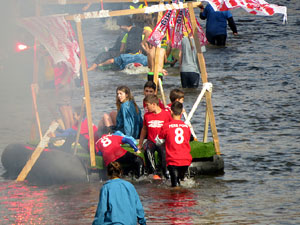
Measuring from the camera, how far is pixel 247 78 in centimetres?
2114

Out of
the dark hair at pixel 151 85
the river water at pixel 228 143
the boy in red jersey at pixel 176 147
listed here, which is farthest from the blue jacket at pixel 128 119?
the boy in red jersey at pixel 176 147

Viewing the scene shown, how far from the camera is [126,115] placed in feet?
39.7

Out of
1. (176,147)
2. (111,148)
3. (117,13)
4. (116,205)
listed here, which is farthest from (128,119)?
(116,205)

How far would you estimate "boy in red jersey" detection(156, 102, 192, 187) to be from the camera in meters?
10.9

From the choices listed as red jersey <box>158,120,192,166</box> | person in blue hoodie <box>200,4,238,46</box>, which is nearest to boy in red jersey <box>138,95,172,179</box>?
red jersey <box>158,120,192,166</box>

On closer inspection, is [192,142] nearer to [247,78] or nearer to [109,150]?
[109,150]

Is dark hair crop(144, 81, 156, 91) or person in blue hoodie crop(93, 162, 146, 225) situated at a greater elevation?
dark hair crop(144, 81, 156, 91)

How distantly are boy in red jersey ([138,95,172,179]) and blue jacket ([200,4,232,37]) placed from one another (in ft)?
46.9

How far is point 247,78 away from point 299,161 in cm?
871

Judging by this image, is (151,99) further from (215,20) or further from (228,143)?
(215,20)

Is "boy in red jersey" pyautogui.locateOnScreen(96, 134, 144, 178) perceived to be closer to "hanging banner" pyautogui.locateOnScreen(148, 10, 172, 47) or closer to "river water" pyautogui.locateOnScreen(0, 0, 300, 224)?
"river water" pyautogui.locateOnScreen(0, 0, 300, 224)

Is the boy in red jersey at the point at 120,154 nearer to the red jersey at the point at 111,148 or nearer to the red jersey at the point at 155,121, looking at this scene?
the red jersey at the point at 111,148

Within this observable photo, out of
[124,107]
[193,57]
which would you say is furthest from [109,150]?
[193,57]

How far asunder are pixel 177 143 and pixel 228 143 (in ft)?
10.9
